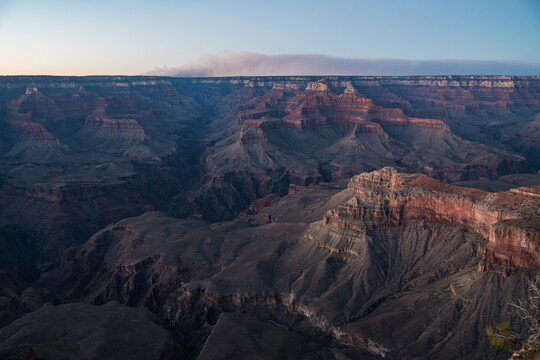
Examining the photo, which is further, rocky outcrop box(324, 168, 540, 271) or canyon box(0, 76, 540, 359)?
rocky outcrop box(324, 168, 540, 271)

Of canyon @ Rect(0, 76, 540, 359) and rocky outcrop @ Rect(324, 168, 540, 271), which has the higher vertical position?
rocky outcrop @ Rect(324, 168, 540, 271)

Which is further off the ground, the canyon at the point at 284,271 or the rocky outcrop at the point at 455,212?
the rocky outcrop at the point at 455,212

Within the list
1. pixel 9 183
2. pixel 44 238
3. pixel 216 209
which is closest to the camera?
pixel 44 238

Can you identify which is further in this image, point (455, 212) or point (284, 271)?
point (284, 271)

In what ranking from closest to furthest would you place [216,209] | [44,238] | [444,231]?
[444,231]
[44,238]
[216,209]

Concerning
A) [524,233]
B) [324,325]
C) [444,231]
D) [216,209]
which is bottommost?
[216,209]

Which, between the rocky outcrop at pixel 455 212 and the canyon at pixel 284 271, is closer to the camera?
the canyon at pixel 284 271

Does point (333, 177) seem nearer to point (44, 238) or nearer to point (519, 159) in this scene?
point (519, 159)

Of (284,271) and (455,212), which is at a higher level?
(455,212)

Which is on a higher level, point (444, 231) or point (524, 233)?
point (524, 233)

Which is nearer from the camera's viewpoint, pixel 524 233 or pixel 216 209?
pixel 524 233

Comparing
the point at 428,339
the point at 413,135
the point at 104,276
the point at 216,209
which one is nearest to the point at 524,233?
the point at 428,339
